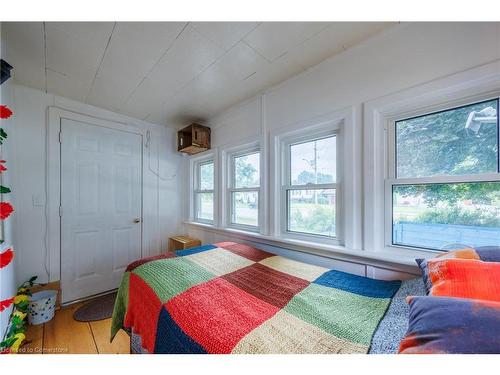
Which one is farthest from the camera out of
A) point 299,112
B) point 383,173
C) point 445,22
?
point 299,112

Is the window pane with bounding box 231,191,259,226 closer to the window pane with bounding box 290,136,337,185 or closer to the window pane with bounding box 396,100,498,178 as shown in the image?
the window pane with bounding box 290,136,337,185

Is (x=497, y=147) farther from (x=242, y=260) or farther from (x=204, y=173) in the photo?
(x=204, y=173)

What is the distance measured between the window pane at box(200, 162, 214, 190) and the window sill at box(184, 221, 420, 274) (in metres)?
1.07

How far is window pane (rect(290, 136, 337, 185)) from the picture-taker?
5.82 ft

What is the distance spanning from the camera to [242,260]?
1659mm

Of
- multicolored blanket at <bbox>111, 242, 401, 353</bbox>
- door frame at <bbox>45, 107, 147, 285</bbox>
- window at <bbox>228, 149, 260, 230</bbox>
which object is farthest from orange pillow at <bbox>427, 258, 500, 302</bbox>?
door frame at <bbox>45, 107, 147, 285</bbox>

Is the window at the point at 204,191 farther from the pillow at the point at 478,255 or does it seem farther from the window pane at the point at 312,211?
→ the pillow at the point at 478,255

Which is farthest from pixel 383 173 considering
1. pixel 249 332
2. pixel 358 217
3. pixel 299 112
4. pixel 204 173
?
pixel 204 173

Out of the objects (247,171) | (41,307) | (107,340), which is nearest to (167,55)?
(247,171)

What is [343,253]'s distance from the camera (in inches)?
60.5

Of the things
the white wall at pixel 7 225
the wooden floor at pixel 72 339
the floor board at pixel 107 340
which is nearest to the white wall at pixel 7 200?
the white wall at pixel 7 225

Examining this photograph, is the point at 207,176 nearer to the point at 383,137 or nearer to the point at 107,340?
the point at 107,340

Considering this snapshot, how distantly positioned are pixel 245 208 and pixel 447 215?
72.6 inches
